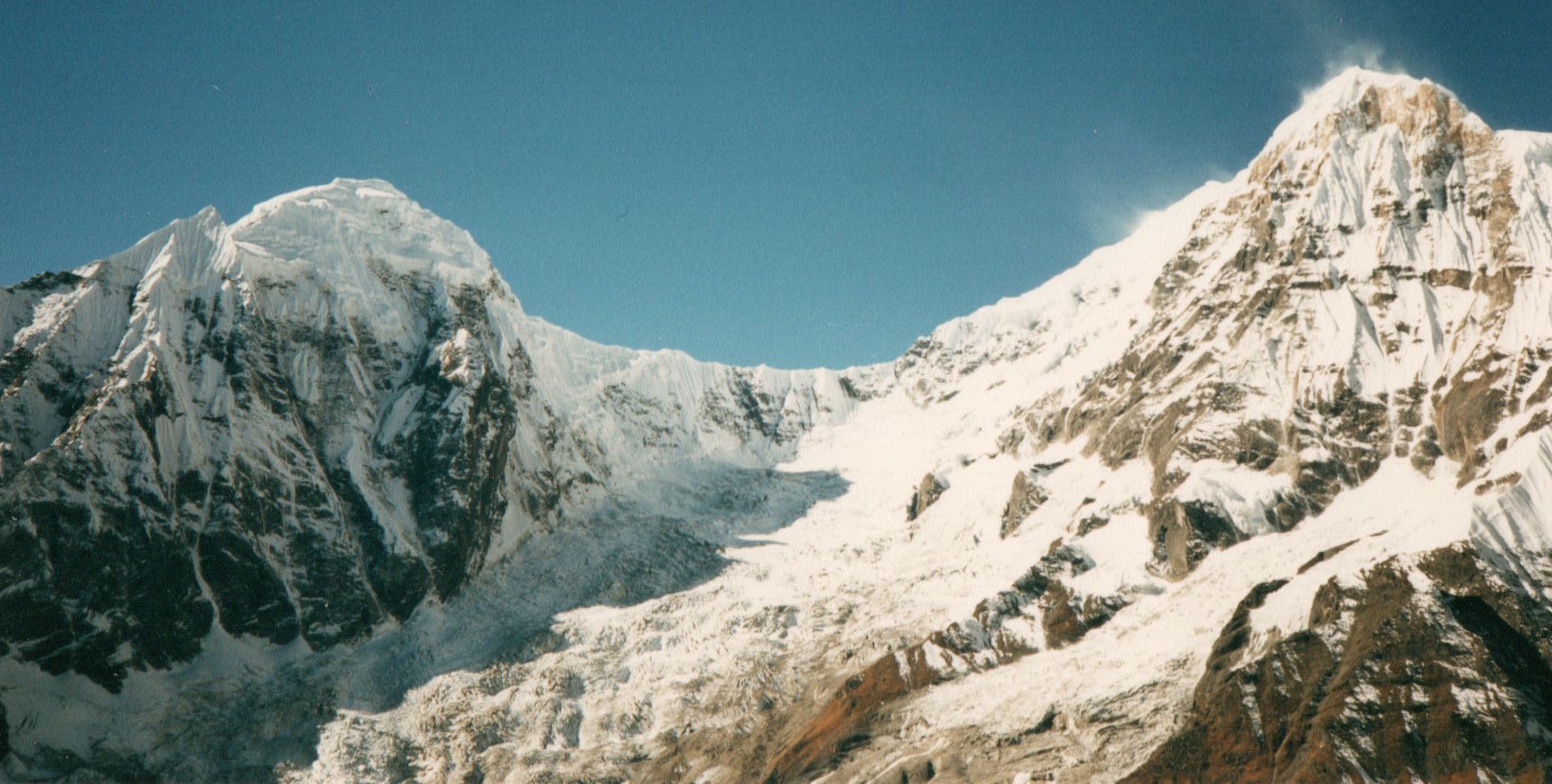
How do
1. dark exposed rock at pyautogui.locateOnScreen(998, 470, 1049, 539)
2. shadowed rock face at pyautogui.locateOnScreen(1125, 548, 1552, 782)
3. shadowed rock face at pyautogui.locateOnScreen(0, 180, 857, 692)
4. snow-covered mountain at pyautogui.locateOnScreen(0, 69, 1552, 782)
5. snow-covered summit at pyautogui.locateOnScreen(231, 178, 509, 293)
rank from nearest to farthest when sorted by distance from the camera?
shadowed rock face at pyautogui.locateOnScreen(1125, 548, 1552, 782)
snow-covered mountain at pyautogui.locateOnScreen(0, 69, 1552, 782)
shadowed rock face at pyautogui.locateOnScreen(0, 180, 857, 692)
dark exposed rock at pyautogui.locateOnScreen(998, 470, 1049, 539)
snow-covered summit at pyautogui.locateOnScreen(231, 178, 509, 293)

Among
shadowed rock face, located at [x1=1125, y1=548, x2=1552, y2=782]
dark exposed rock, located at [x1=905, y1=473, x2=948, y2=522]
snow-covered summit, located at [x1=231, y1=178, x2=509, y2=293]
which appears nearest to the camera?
shadowed rock face, located at [x1=1125, y1=548, x2=1552, y2=782]

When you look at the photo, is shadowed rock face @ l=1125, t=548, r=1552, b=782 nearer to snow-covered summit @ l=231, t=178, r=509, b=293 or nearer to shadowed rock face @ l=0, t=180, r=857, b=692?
shadowed rock face @ l=0, t=180, r=857, b=692

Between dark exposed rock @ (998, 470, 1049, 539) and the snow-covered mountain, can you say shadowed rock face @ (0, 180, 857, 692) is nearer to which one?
the snow-covered mountain

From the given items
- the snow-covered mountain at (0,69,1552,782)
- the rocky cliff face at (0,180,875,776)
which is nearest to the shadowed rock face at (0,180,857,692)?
the rocky cliff face at (0,180,875,776)

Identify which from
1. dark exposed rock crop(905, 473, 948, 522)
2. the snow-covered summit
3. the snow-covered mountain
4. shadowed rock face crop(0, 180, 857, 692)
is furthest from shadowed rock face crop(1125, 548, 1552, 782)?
the snow-covered summit

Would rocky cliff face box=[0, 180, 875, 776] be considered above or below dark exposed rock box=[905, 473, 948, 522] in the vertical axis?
above

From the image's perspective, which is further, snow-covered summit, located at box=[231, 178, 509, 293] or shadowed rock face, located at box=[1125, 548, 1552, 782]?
snow-covered summit, located at box=[231, 178, 509, 293]

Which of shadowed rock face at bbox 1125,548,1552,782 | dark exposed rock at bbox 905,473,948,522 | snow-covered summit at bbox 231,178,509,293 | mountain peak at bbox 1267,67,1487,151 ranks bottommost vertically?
shadowed rock face at bbox 1125,548,1552,782

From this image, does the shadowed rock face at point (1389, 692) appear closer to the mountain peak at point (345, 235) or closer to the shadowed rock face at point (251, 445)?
the shadowed rock face at point (251, 445)

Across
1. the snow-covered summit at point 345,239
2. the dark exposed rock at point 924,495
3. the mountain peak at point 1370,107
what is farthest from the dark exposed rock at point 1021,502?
the snow-covered summit at point 345,239
